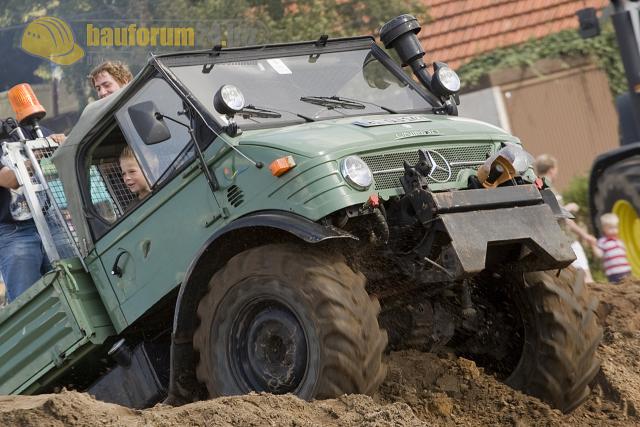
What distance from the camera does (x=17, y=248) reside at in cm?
882

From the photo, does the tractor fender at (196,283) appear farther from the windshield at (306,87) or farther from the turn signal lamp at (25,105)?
the turn signal lamp at (25,105)

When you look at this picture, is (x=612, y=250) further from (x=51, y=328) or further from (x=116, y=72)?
(x=51, y=328)

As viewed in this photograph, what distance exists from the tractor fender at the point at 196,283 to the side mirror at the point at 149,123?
0.71 meters

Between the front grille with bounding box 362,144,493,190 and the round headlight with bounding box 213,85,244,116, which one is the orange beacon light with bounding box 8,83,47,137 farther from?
the front grille with bounding box 362,144,493,190

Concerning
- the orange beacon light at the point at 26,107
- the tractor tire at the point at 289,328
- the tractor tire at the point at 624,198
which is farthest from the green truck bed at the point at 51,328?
the tractor tire at the point at 624,198

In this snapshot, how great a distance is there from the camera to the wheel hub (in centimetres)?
659

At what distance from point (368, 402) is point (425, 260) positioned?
0.84 metres

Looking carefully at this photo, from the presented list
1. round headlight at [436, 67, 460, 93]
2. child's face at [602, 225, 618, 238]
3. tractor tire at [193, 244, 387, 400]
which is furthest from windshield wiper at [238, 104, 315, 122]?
child's face at [602, 225, 618, 238]

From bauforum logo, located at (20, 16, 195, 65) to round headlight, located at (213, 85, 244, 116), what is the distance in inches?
288

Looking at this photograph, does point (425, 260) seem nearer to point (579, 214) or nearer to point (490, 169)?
point (490, 169)

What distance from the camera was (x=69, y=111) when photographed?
44.6 feet

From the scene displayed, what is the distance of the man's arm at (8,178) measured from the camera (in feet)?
27.9

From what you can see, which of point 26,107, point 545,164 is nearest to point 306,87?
point 26,107

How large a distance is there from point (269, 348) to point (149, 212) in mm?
1246
